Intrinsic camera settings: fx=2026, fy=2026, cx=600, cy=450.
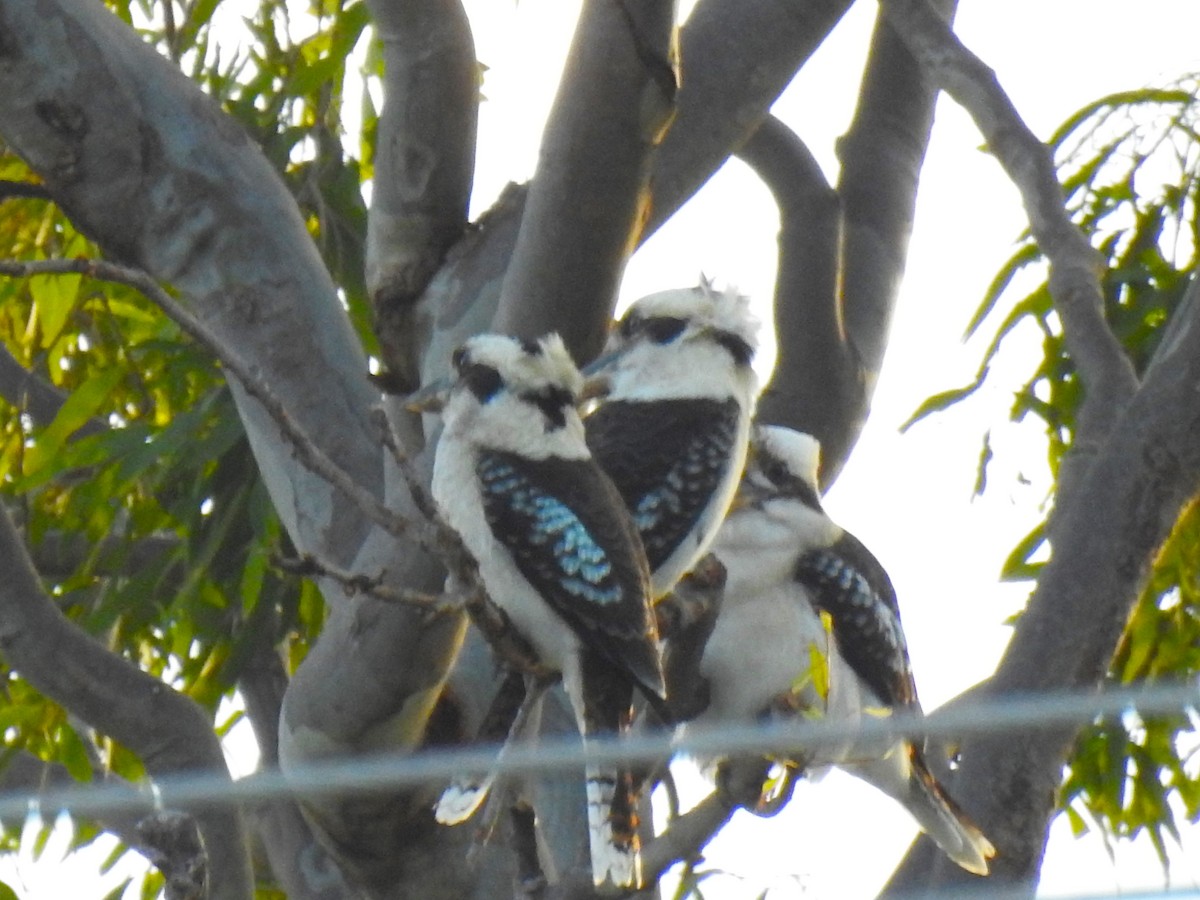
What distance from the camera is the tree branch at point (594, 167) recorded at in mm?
1756

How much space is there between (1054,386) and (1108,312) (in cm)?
11

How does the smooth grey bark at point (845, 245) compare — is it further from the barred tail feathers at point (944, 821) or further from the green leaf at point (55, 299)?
the green leaf at point (55, 299)

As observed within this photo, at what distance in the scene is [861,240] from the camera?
2.86 metres

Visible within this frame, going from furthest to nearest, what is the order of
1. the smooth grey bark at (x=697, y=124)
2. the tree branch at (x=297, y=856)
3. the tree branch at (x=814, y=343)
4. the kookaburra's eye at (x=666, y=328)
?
the tree branch at (x=814, y=343)
the tree branch at (x=297, y=856)
the kookaburra's eye at (x=666, y=328)
the smooth grey bark at (x=697, y=124)

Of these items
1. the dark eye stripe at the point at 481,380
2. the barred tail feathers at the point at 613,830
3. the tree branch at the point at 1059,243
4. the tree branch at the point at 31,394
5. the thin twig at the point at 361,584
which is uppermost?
the tree branch at the point at 31,394

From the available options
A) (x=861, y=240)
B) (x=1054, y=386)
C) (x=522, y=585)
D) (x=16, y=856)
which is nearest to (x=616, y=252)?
(x=522, y=585)

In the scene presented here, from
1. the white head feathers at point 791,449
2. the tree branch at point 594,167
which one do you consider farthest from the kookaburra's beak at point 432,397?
the white head feathers at point 791,449

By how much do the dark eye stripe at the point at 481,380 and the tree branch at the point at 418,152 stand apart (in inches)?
10.6

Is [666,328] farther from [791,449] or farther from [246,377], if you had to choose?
[246,377]

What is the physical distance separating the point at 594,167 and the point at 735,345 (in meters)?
0.52

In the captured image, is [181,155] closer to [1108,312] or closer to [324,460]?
[324,460]

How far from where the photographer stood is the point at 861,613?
2.26 m

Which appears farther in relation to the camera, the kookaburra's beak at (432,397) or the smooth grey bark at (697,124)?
the smooth grey bark at (697,124)

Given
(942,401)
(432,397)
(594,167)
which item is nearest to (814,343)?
(942,401)
